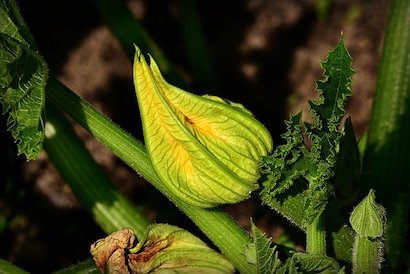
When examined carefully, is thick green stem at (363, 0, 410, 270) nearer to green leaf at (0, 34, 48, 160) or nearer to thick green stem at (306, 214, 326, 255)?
thick green stem at (306, 214, 326, 255)

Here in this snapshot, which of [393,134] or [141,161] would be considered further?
[393,134]

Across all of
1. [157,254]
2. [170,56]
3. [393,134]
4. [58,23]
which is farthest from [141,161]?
[58,23]

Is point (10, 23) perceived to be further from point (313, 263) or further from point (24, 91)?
point (313, 263)

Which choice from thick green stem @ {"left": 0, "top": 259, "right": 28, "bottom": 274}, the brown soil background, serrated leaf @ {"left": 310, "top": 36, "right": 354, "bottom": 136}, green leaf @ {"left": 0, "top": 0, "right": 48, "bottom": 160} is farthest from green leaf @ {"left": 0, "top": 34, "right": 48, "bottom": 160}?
the brown soil background

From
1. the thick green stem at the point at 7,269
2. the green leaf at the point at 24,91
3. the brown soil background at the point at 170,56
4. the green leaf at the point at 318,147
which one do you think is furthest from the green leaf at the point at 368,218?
the brown soil background at the point at 170,56

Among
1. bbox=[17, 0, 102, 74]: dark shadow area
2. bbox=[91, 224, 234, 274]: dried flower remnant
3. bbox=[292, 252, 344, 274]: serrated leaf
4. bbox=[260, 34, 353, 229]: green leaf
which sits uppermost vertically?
bbox=[17, 0, 102, 74]: dark shadow area

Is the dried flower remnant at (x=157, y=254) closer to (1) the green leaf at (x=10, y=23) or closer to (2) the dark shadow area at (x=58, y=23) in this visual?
(1) the green leaf at (x=10, y=23)
